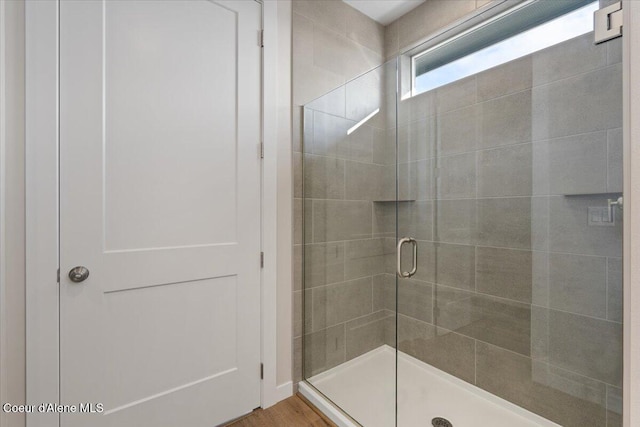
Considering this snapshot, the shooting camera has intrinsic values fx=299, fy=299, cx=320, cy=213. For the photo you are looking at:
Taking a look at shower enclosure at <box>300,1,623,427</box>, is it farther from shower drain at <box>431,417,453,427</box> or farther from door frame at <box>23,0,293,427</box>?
door frame at <box>23,0,293,427</box>

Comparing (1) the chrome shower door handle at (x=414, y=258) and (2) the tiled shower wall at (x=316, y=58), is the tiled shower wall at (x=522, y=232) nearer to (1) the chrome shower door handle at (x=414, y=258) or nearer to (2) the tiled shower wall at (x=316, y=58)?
(1) the chrome shower door handle at (x=414, y=258)

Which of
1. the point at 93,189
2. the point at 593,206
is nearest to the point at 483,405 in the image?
the point at 593,206

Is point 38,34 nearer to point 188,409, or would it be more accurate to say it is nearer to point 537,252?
point 188,409

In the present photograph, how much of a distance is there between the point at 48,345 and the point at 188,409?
69 cm

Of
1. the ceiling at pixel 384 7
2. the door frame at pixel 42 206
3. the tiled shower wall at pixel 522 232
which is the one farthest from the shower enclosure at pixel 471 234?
the door frame at pixel 42 206

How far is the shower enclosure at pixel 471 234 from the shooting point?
4.16ft

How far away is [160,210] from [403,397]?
5.24 ft

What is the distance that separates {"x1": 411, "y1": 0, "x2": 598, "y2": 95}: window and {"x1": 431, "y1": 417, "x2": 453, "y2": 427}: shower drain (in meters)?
1.88

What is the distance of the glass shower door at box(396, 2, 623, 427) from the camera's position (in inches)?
48.5

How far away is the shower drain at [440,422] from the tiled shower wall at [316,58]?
79cm

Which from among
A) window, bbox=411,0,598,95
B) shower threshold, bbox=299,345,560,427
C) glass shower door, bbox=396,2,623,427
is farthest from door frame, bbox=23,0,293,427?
window, bbox=411,0,598,95

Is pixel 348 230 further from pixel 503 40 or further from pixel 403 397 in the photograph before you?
pixel 503 40

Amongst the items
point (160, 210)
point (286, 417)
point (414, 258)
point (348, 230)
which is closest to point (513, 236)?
point (414, 258)

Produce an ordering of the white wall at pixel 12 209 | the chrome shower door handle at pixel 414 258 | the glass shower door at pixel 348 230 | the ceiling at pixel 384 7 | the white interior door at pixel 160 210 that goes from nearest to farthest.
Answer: the white wall at pixel 12 209 → the white interior door at pixel 160 210 → the chrome shower door handle at pixel 414 258 → the glass shower door at pixel 348 230 → the ceiling at pixel 384 7
